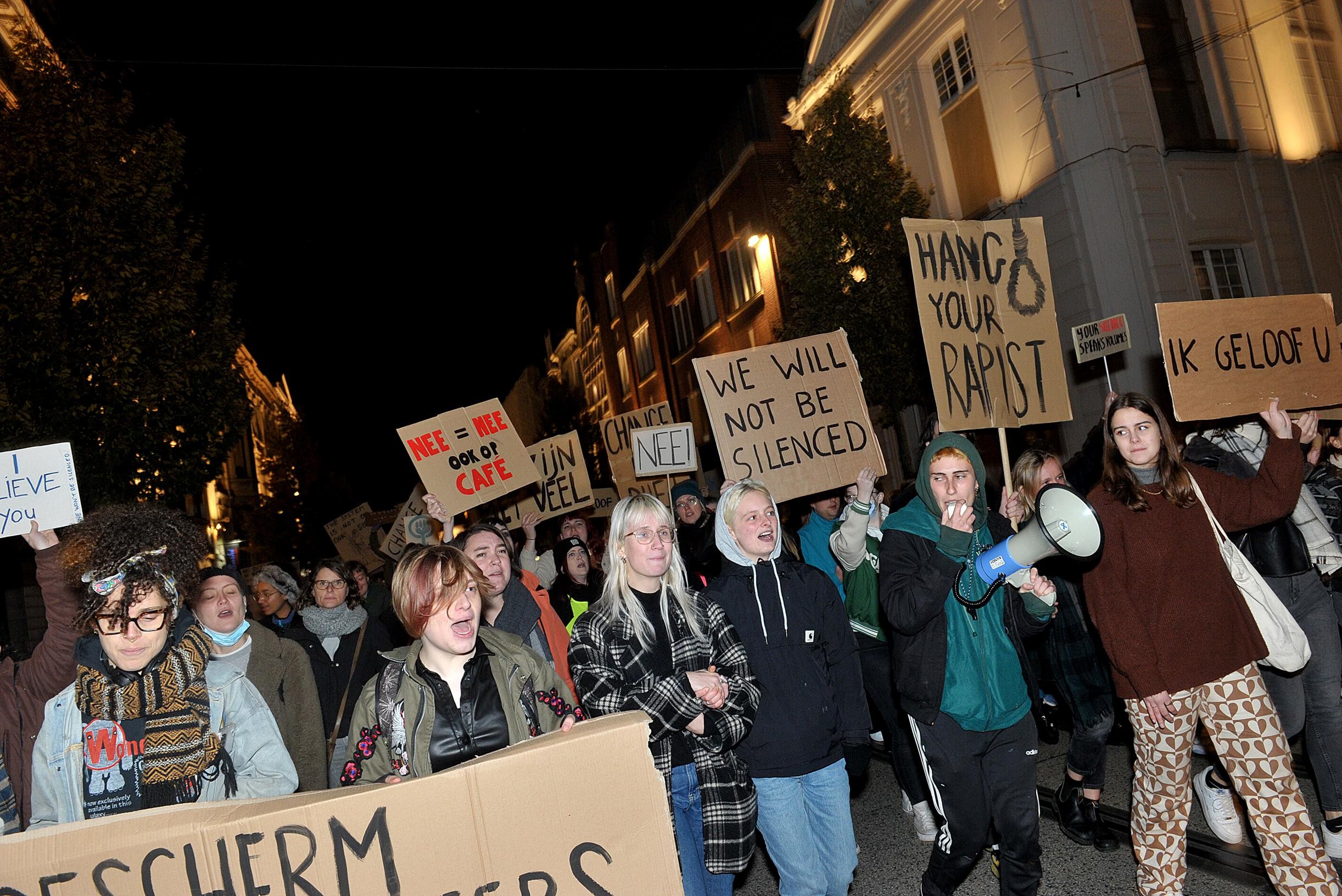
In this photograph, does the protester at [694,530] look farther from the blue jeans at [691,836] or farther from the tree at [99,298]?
the tree at [99,298]

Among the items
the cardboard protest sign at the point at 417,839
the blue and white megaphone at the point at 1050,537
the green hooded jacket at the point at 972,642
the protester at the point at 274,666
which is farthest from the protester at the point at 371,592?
the blue and white megaphone at the point at 1050,537

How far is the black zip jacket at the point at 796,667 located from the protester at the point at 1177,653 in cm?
108

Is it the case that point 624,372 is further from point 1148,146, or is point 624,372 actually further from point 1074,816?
point 1074,816

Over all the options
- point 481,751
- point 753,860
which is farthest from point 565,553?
point 481,751

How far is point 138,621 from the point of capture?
2.83 meters

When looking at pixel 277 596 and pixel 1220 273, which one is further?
pixel 1220 273

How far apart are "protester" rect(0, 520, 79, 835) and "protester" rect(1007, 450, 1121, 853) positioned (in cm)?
417

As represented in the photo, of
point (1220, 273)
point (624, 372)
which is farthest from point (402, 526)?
point (624, 372)

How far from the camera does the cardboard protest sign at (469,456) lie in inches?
326

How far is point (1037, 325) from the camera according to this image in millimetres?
6258

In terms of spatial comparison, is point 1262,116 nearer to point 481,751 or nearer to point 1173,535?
point 1173,535

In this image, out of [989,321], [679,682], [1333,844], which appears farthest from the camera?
[989,321]

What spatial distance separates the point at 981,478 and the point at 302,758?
3.54m

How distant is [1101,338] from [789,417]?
107 inches
